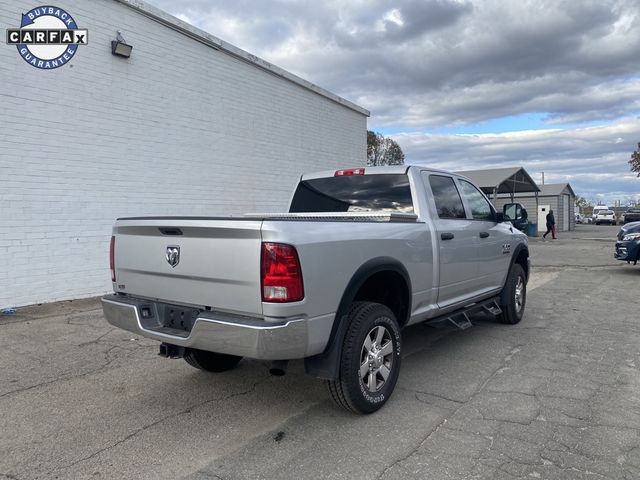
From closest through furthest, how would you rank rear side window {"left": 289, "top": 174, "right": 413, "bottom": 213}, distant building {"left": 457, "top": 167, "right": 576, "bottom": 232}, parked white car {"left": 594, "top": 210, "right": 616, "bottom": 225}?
rear side window {"left": 289, "top": 174, "right": 413, "bottom": 213} < distant building {"left": 457, "top": 167, "right": 576, "bottom": 232} < parked white car {"left": 594, "top": 210, "right": 616, "bottom": 225}

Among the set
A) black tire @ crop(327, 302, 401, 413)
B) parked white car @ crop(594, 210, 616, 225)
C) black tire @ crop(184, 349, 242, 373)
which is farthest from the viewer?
parked white car @ crop(594, 210, 616, 225)

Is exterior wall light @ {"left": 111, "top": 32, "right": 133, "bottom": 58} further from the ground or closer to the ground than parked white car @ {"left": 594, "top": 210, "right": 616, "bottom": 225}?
further from the ground

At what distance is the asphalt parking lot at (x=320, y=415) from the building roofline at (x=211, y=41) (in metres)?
6.14

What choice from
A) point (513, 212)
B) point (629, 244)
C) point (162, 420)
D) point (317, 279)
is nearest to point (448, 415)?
point (317, 279)

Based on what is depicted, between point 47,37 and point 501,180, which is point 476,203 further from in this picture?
point 501,180

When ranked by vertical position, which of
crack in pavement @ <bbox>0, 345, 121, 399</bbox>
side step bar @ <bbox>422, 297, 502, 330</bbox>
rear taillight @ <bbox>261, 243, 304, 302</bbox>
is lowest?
crack in pavement @ <bbox>0, 345, 121, 399</bbox>

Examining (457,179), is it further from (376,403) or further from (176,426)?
(176,426)

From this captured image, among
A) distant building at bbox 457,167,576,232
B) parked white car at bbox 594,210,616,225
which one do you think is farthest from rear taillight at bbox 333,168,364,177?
parked white car at bbox 594,210,616,225

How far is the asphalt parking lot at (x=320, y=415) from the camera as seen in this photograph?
123 inches

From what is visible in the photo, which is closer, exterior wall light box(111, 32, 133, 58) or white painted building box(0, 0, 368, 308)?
white painted building box(0, 0, 368, 308)

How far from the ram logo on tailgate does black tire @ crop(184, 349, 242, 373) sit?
1.16m

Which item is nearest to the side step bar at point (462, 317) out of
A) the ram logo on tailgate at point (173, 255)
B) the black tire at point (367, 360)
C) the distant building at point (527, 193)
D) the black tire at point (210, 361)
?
the black tire at point (367, 360)

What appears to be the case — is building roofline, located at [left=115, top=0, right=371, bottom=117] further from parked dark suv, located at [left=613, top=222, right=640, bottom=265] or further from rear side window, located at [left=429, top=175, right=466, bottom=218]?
parked dark suv, located at [left=613, top=222, right=640, bottom=265]

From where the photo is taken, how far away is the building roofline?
363 inches
